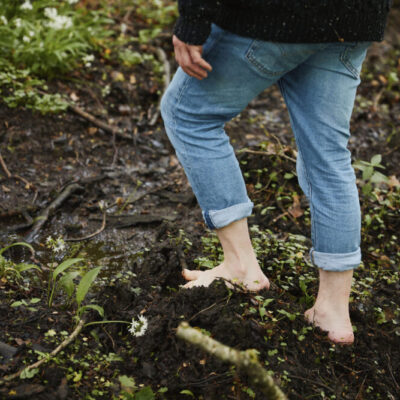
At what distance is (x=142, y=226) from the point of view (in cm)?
320

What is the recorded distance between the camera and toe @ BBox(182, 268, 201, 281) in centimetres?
242

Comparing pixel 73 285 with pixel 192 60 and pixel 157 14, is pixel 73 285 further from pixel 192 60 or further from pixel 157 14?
pixel 157 14

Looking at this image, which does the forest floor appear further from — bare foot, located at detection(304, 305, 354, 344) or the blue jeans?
the blue jeans

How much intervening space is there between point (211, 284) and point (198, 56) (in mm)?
1080

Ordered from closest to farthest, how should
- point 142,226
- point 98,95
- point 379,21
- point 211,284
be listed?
point 379,21 < point 211,284 < point 142,226 < point 98,95

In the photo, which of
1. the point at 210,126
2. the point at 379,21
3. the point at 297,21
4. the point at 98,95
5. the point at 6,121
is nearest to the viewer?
the point at 297,21

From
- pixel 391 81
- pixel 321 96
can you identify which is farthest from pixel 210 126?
pixel 391 81

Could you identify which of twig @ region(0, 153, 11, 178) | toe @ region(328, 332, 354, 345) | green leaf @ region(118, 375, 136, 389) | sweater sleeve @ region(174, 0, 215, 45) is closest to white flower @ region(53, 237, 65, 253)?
green leaf @ region(118, 375, 136, 389)

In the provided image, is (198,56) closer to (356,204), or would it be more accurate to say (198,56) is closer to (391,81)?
(356,204)

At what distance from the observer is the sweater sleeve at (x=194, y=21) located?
161cm

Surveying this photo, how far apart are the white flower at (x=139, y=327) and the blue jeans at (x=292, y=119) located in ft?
1.78

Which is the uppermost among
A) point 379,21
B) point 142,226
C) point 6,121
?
point 379,21

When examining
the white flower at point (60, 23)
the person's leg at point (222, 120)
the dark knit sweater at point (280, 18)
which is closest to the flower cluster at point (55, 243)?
the person's leg at point (222, 120)

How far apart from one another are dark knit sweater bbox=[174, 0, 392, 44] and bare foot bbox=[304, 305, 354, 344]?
47.5 inches
